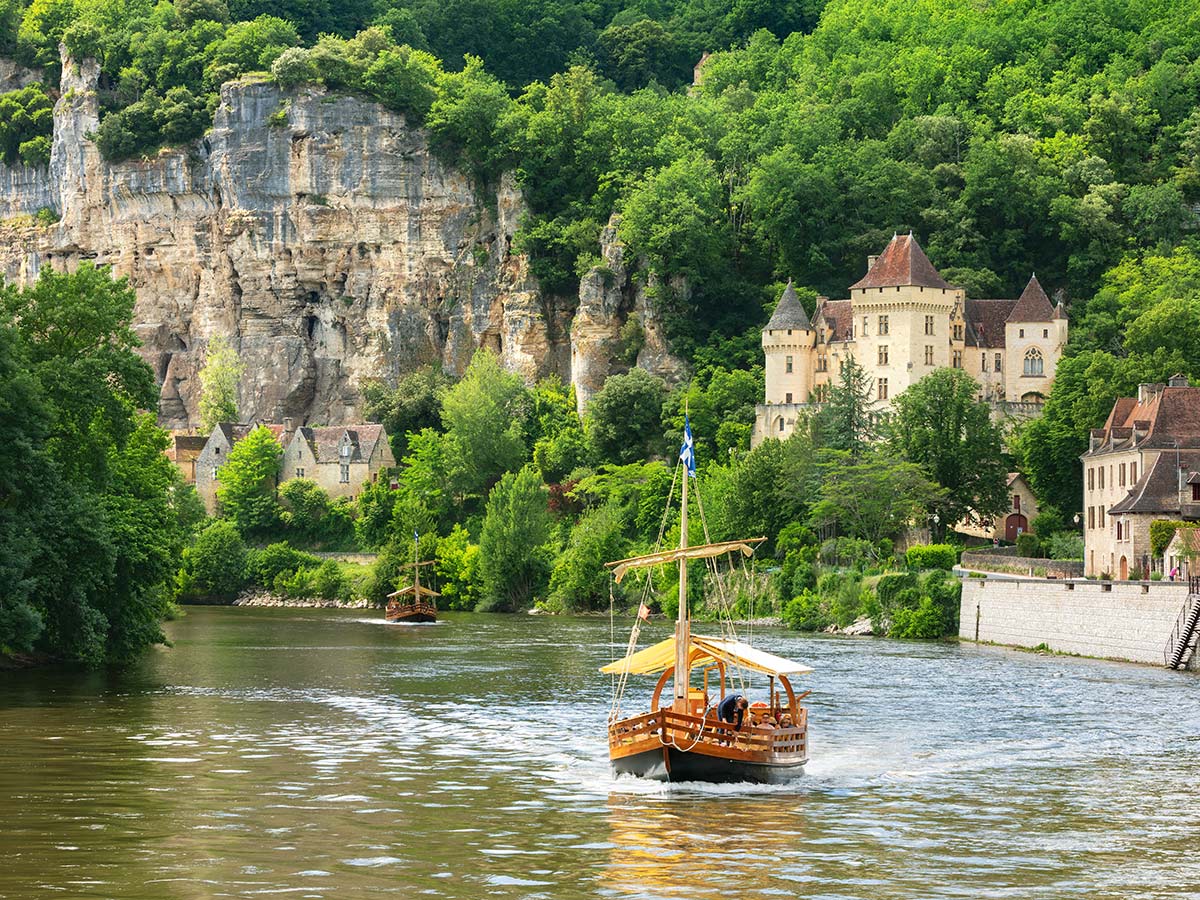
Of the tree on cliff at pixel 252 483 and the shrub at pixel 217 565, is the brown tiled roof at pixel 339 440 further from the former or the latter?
the shrub at pixel 217 565

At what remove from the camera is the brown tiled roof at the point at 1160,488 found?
71.0 metres

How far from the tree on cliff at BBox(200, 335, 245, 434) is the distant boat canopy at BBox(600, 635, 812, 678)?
345 ft

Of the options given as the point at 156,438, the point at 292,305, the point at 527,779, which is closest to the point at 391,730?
the point at 527,779

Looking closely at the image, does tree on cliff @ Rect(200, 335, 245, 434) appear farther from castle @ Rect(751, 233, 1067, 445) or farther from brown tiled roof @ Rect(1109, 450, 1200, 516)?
brown tiled roof @ Rect(1109, 450, 1200, 516)

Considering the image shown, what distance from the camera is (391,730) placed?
1718 inches

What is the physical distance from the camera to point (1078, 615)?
2544 inches

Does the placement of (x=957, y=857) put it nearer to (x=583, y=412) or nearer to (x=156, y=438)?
(x=156, y=438)

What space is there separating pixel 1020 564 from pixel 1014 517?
21.6m

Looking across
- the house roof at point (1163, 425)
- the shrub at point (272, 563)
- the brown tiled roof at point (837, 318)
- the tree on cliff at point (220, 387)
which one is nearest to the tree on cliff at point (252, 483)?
the shrub at point (272, 563)

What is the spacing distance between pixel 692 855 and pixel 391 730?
54.9ft

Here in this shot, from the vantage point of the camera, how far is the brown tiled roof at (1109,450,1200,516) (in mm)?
71000

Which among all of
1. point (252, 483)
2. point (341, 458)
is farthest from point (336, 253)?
point (252, 483)

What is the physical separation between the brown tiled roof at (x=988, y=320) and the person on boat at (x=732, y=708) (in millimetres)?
81426

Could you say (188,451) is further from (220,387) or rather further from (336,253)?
(336,253)
